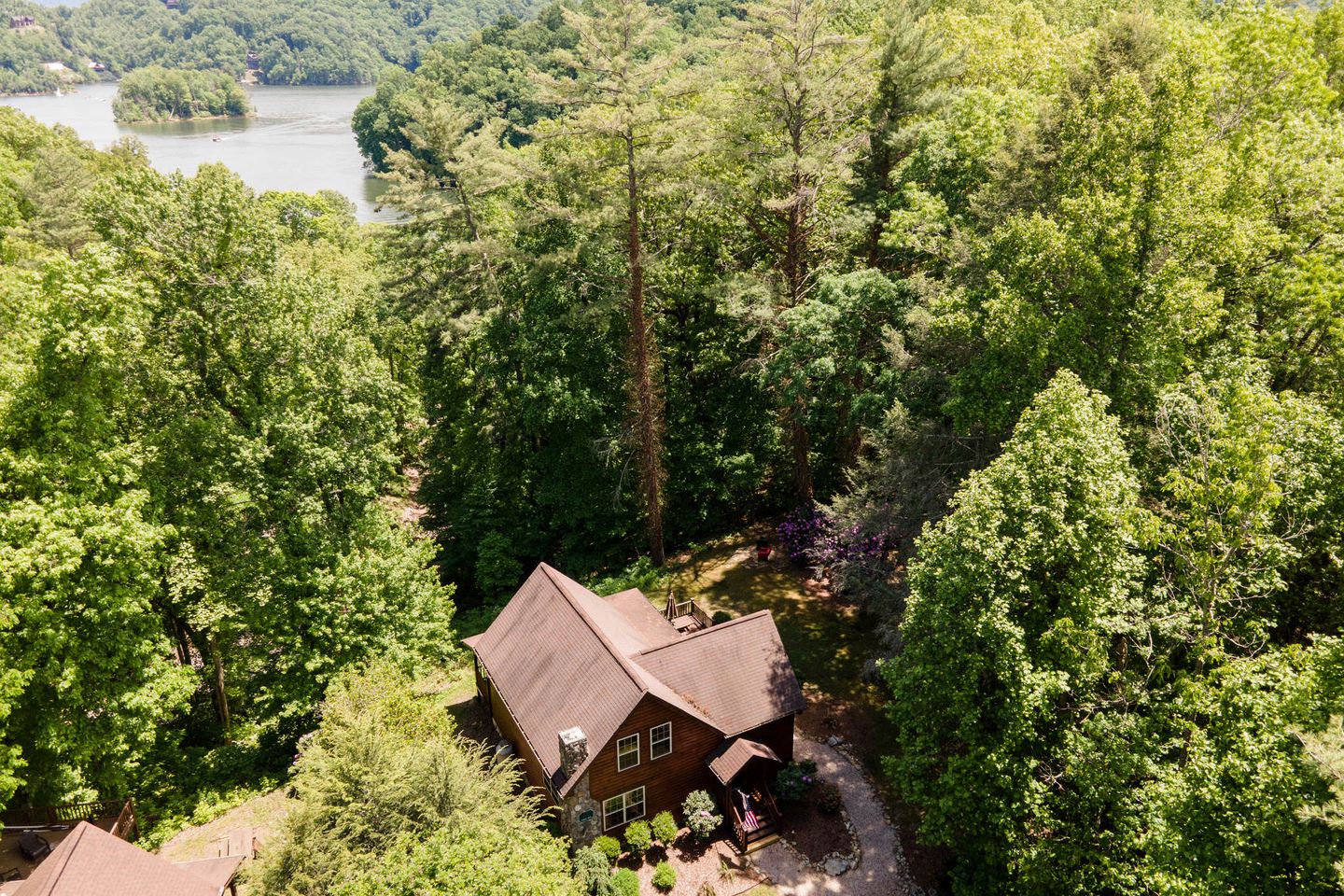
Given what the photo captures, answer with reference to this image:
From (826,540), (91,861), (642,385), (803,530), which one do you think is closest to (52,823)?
(91,861)

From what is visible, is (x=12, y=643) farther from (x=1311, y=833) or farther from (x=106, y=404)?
(x=1311, y=833)

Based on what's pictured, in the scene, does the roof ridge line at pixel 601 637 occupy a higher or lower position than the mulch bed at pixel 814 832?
higher

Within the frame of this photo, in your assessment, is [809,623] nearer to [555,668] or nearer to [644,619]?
[644,619]

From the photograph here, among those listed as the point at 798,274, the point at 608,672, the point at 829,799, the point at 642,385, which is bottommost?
the point at 829,799

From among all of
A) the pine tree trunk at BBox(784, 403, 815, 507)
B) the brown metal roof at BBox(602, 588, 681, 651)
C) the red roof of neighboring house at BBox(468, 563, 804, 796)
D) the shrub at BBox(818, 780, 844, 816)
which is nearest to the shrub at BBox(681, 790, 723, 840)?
the red roof of neighboring house at BBox(468, 563, 804, 796)

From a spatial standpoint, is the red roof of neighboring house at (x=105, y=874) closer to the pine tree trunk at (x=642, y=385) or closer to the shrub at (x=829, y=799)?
the shrub at (x=829, y=799)

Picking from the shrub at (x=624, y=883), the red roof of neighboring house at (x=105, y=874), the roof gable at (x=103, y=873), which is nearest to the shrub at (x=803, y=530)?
the shrub at (x=624, y=883)
